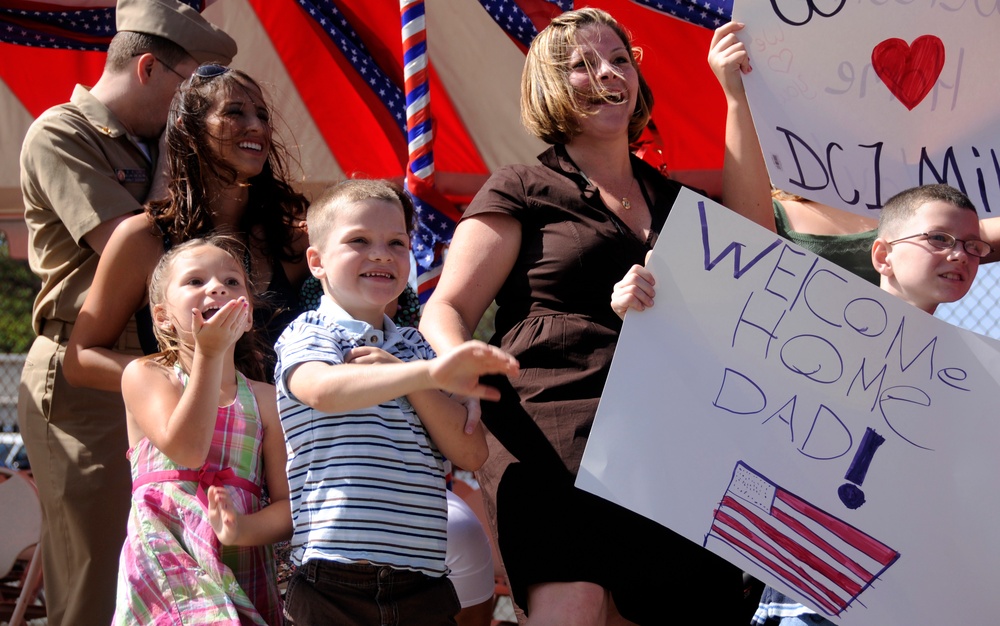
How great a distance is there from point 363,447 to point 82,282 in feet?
4.09

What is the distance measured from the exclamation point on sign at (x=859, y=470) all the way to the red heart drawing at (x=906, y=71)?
94 centimetres

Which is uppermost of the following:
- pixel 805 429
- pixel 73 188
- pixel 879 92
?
pixel 879 92

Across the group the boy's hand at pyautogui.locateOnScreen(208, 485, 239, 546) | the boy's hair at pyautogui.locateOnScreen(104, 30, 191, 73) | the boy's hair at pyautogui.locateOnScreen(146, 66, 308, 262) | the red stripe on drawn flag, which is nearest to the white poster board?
the red stripe on drawn flag

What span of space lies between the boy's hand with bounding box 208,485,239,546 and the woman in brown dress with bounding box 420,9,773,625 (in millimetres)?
495

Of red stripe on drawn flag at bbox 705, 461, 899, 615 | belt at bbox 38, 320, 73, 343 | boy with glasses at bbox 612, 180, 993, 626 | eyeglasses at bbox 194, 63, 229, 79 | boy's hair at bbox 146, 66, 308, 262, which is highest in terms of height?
boy with glasses at bbox 612, 180, 993, 626

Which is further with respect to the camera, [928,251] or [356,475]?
[928,251]

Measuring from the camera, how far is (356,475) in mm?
1867

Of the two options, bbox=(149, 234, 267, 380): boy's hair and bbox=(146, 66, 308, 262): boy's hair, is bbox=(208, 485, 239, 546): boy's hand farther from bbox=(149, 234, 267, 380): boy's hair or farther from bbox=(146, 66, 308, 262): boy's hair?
bbox=(146, 66, 308, 262): boy's hair

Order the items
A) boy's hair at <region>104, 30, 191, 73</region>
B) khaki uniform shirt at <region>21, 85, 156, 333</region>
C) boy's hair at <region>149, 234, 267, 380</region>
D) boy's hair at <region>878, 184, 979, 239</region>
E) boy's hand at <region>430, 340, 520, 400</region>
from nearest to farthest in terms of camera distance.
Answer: boy's hand at <region>430, 340, 520, 400</region> < boy's hair at <region>149, 234, 267, 380</region> < boy's hair at <region>878, 184, 979, 239</region> < khaki uniform shirt at <region>21, 85, 156, 333</region> < boy's hair at <region>104, 30, 191, 73</region>

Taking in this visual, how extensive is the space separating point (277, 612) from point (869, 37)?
1870 millimetres

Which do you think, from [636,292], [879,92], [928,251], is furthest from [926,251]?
[636,292]

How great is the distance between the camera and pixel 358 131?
4605mm

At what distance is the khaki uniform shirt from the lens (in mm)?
2641

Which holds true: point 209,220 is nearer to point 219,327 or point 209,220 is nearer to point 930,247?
point 219,327
